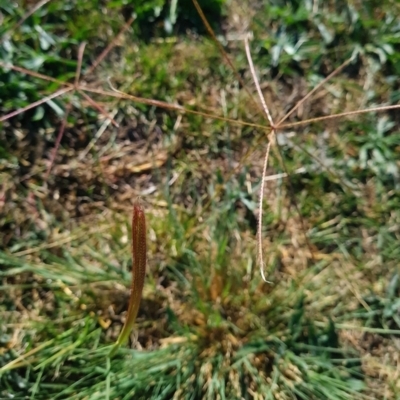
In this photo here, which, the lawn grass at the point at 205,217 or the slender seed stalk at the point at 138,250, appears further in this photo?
the lawn grass at the point at 205,217

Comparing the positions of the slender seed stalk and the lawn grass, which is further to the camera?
the lawn grass

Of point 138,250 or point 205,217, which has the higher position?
point 138,250

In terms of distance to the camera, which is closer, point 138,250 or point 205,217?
point 138,250

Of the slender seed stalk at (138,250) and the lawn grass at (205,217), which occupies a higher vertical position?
the slender seed stalk at (138,250)

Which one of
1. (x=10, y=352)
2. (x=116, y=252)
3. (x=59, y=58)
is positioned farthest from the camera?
(x=59, y=58)

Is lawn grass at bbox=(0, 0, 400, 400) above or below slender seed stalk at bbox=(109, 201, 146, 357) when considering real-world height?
below

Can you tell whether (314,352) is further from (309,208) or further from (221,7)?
(221,7)

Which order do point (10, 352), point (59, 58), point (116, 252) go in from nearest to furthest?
point (10, 352) → point (116, 252) → point (59, 58)

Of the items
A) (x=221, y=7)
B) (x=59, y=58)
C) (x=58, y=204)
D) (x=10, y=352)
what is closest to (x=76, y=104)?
(x=59, y=58)
